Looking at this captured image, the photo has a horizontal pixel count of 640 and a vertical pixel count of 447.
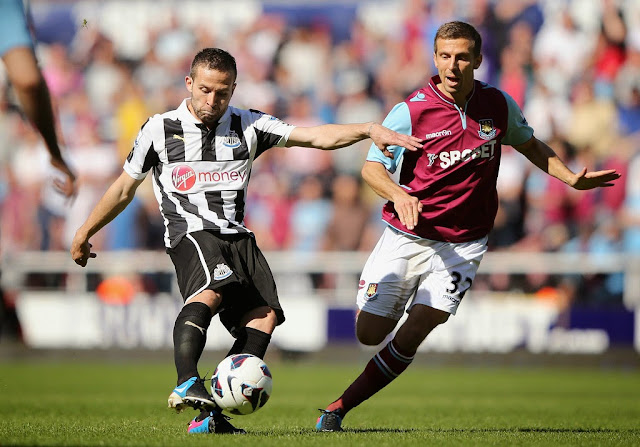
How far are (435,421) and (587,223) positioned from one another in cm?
811

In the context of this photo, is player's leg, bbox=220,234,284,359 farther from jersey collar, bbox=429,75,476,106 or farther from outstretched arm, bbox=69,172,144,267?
jersey collar, bbox=429,75,476,106

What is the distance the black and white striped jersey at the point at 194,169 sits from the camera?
6902 mm

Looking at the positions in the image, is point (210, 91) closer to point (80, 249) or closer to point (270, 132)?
point (270, 132)

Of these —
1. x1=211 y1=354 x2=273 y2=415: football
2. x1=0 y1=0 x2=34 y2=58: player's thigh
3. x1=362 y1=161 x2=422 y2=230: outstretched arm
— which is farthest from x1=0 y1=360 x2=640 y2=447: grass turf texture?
x1=0 y1=0 x2=34 y2=58: player's thigh

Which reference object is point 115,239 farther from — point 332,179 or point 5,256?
point 332,179

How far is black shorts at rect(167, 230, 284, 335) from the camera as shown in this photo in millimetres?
6719

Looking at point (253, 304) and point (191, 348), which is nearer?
point (191, 348)

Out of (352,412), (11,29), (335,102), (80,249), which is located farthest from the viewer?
(335,102)

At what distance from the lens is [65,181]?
6199 millimetres

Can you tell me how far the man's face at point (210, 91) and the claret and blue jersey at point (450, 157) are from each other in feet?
4.03

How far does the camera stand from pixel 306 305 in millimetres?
15711

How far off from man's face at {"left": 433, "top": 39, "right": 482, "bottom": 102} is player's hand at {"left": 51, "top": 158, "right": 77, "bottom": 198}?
2804 mm

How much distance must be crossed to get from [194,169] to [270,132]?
617 millimetres

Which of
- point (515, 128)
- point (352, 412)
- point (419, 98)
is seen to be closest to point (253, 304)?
point (419, 98)
